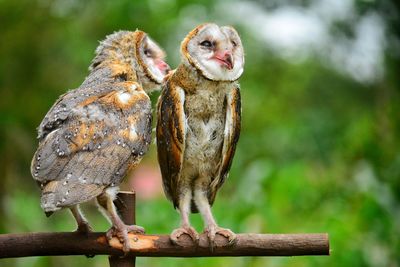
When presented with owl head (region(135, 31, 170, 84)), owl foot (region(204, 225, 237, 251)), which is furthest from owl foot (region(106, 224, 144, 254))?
owl head (region(135, 31, 170, 84))

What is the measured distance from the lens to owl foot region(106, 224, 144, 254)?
236cm

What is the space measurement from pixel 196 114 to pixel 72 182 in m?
0.60

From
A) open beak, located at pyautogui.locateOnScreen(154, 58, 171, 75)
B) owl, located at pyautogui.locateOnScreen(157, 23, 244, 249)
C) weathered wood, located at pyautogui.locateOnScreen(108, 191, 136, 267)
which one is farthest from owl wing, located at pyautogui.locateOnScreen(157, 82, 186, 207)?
weathered wood, located at pyautogui.locateOnScreen(108, 191, 136, 267)

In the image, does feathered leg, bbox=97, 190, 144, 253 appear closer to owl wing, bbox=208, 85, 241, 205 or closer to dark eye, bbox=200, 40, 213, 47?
owl wing, bbox=208, 85, 241, 205

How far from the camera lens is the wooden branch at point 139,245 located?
2.36 m

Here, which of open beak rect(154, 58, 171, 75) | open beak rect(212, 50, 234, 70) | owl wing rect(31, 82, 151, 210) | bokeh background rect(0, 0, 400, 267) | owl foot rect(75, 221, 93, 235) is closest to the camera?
owl wing rect(31, 82, 151, 210)

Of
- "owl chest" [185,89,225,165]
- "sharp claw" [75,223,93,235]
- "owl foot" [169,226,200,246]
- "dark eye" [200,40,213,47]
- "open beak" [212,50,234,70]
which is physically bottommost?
"owl foot" [169,226,200,246]

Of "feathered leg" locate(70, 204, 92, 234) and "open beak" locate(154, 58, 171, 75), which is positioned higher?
"open beak" locate(154, 58, 171, 75)

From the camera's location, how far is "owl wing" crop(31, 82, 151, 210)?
232 centimetres

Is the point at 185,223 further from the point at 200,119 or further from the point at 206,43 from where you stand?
the point at 206,43

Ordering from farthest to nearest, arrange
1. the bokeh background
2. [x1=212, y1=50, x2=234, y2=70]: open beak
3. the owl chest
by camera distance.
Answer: the bokeh background
the owl chest
[x1=212, y1=50, x2=234, y2=70]: open beak

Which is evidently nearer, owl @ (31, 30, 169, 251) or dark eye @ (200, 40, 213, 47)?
owl @ (31, 30, 169, 251)

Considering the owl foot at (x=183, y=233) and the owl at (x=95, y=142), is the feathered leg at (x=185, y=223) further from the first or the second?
the owl at (x=95, y=142)

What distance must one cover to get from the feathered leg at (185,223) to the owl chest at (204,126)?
0.16m
